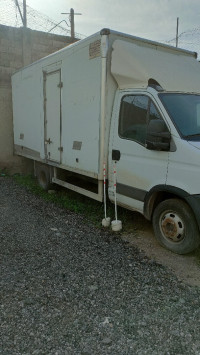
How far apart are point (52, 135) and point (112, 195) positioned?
7.46ft

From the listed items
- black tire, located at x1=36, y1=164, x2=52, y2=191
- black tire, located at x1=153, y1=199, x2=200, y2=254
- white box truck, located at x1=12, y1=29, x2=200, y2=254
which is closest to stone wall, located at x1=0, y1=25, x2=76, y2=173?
black tire, located at x1=36, y1=164, x2=52, y2=191

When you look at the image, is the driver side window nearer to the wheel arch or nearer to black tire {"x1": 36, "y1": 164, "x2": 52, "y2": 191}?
the wheel arch

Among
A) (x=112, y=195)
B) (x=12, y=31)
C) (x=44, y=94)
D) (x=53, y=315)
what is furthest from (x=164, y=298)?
(x=12, y=31)

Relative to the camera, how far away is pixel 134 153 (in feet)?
14.4

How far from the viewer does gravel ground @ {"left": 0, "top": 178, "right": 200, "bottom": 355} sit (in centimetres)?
249

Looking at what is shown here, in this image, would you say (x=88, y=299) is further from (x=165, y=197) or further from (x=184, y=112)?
(x=184, y=112)

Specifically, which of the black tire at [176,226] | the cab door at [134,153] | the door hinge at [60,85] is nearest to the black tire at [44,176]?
the door hinge at [60,85]

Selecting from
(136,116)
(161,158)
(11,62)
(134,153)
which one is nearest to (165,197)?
(161,158)

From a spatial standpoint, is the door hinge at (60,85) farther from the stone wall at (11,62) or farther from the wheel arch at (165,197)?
the stone wall at (11,62)

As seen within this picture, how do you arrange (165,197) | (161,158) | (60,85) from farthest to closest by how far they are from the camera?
(60,85), (165,197), (161,158)

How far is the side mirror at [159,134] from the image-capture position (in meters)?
3.81

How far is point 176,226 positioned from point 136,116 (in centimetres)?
172

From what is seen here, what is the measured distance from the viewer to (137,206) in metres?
4.54

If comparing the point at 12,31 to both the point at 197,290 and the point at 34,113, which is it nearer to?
the point at 34,113
